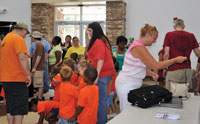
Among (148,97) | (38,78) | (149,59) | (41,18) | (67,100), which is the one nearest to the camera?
(148,97)

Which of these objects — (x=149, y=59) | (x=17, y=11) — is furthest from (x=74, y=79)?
(x=17, y=11)

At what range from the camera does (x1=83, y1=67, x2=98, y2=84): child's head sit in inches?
126

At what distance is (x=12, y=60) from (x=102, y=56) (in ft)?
3.72

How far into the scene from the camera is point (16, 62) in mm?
3543

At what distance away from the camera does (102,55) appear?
3.34 meters

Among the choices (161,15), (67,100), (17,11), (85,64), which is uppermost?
(17,11)

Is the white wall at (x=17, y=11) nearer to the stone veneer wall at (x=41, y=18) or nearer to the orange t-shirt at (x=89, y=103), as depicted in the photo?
the stone veneer wall at (x=41, y=18)

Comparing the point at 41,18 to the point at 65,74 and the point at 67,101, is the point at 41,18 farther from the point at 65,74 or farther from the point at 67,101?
the point at 67,101

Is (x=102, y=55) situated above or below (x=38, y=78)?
above

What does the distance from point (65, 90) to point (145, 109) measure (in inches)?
57.6

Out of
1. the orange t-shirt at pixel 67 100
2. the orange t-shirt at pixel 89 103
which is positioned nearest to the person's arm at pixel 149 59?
the orange t-shirt at pixel 89 103

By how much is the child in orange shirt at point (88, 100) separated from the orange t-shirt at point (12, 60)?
0.85 metres

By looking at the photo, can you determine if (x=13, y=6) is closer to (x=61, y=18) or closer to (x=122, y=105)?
(x=61, y=18)

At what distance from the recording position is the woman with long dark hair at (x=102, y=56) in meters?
3.37
